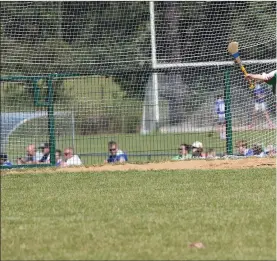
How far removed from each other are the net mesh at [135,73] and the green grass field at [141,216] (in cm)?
418

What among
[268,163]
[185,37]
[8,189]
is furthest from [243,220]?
[185,37]

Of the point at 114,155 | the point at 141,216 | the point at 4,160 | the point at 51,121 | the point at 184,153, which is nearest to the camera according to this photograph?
the point at 141,216

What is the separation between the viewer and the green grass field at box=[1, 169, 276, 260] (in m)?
8.05

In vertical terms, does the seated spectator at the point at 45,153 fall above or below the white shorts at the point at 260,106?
below

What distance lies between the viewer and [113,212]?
9.91 meters

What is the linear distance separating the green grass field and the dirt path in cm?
112

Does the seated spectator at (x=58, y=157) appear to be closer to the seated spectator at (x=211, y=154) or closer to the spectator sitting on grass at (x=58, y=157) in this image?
the spectator sitting on grass at (x=58, y=157)

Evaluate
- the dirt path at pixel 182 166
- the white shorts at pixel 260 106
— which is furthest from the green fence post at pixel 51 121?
the white shorts at pixel 260 106

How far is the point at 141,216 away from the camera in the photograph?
9602 mm

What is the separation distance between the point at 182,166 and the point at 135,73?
110 inches

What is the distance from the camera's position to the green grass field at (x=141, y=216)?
26.4 ft

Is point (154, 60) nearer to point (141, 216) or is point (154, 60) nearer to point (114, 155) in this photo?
point (114, 155)

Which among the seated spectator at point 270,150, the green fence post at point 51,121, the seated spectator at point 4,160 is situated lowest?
the seated spectator at point 4,160

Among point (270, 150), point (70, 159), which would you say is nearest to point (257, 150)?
point (270, 150)
